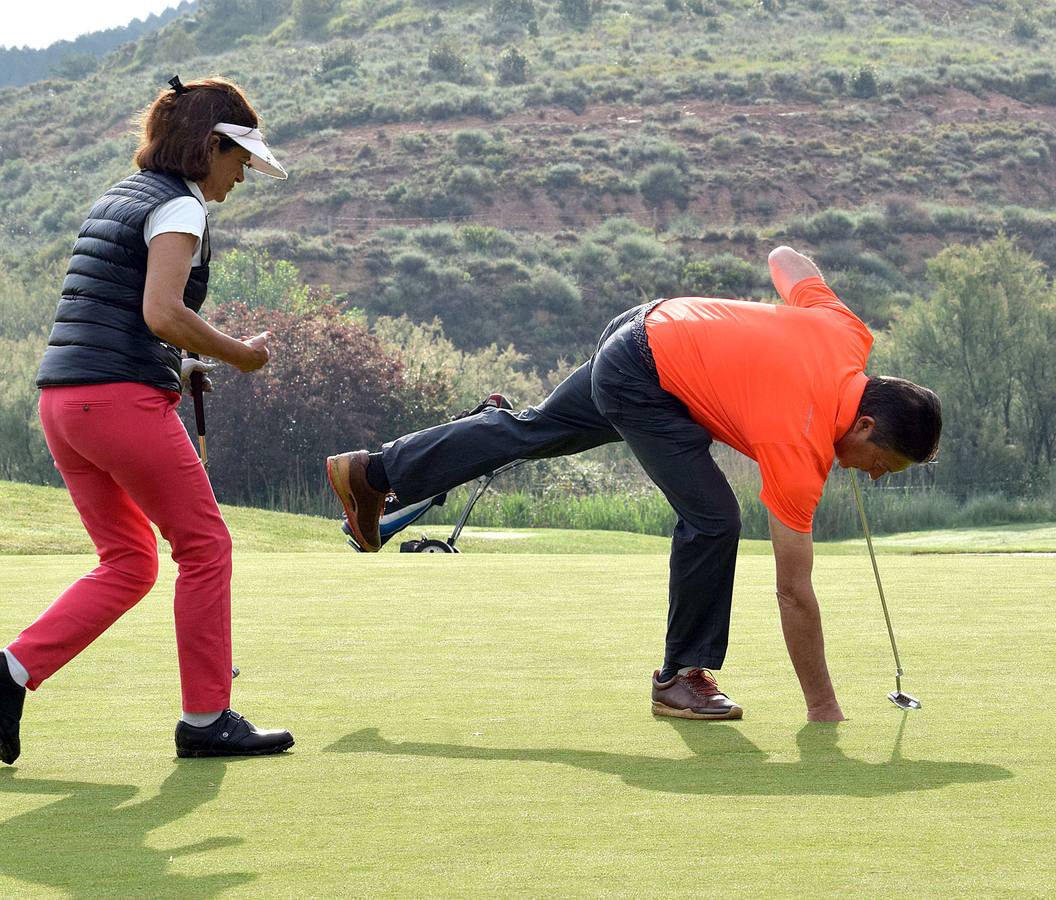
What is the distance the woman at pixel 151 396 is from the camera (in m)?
4.23

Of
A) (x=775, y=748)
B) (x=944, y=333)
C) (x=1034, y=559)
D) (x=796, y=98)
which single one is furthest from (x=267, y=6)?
(x=775, y=748)

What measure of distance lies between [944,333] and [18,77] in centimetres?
11265

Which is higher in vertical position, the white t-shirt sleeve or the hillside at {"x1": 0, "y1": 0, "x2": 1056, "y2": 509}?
the white t-shirt sleeve

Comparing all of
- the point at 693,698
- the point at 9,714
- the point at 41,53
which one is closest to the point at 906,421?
the point at 693,698

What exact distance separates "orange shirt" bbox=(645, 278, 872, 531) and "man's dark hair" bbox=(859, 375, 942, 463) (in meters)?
0.07

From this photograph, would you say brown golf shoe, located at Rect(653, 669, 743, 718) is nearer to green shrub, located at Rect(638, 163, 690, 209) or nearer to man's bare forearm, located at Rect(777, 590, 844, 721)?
man's bare forearm, located at Rect(777, 590, 844, 721)

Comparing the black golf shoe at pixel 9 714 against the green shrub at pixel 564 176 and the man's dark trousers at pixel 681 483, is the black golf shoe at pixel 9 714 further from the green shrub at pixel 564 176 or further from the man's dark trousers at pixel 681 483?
the green shrub at pixel 564 176

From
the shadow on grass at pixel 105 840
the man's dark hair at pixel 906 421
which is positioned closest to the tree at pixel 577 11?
the man's dark hair at pixel 906 421

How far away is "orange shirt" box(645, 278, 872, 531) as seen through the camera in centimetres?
450

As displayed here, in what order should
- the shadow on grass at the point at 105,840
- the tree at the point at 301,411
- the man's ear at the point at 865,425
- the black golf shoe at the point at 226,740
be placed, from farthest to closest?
the tree at the point at 301,411 → the man's ear at the point at 865,425 → the black golf shoe at the point at 226,740 → the shadow on grass at the point at 105,840

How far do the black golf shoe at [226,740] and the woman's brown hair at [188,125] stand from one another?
59.5 inches

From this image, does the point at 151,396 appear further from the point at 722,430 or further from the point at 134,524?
the point at 722,430

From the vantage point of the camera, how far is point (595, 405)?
5.50 m

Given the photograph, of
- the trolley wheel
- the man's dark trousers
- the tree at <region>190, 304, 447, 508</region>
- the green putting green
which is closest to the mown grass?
the trolley wheel
